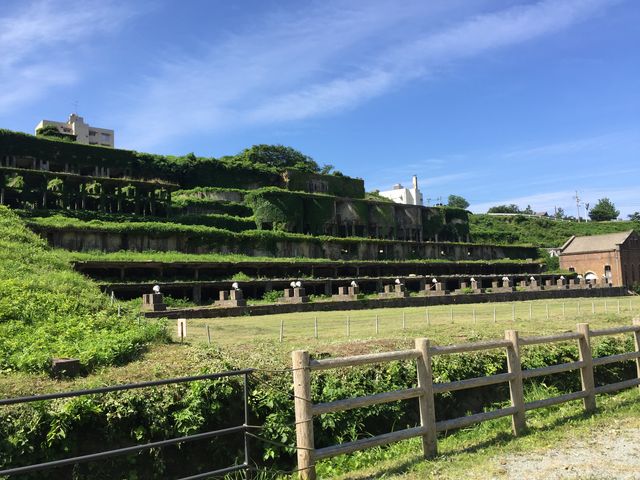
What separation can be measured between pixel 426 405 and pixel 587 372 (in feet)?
12.3

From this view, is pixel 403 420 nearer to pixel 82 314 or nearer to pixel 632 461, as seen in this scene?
pixel 632 461

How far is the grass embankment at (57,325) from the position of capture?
360 inches

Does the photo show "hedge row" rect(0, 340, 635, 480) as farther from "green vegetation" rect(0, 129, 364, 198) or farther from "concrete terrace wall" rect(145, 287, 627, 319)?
"green vegetation" rect(0, 129, 364, 198)

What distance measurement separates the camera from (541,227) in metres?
109

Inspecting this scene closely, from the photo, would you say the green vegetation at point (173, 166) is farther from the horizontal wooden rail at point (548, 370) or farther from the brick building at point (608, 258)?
the horizontal wooden rail at point (548, 370)

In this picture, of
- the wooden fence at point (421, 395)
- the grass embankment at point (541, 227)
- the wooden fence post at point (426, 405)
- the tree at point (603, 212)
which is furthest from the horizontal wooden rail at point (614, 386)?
the tree at point (603, 212)

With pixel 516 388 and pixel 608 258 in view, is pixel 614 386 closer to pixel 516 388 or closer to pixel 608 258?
pixel 516 388

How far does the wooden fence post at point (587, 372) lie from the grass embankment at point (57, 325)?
7.64 metres

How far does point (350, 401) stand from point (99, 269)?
106 feet

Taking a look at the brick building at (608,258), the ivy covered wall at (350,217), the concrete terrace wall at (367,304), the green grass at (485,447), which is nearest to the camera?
the green grass at (485,447)

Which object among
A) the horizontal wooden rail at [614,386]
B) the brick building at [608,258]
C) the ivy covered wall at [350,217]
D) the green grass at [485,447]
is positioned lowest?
the green grass at [485,447]

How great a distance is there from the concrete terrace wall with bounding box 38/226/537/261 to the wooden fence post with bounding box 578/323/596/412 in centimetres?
3678

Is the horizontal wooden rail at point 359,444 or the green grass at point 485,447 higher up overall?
the horizontal wooden rail at point 359,444

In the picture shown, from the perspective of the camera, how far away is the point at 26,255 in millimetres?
22172
